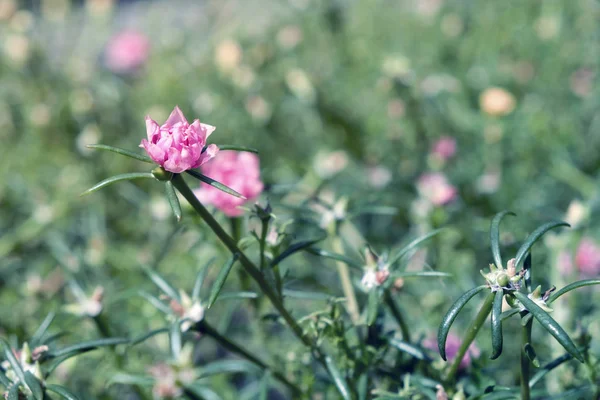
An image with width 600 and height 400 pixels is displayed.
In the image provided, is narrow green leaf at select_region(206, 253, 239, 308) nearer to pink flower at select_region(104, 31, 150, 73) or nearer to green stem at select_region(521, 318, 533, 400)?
green stem at select_region(521, 318, 533, 400)

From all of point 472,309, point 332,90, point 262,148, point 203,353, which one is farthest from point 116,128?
point 472,309

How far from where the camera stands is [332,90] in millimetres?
2531

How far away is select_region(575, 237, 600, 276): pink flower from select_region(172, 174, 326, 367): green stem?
2.99ft

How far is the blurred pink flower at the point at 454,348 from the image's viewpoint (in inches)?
38.4

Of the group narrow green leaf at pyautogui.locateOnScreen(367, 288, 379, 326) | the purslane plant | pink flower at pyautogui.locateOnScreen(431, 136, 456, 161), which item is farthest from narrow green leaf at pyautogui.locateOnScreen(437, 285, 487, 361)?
pink flower at pyautogui.locateOnScreen(431, 136, 456, 161)

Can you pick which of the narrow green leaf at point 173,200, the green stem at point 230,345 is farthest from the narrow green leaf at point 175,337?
the narrow green leaf at point 173,200

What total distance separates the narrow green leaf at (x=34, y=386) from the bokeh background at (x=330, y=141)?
1.11 feet

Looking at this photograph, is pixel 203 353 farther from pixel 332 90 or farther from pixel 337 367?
pixel 332 90

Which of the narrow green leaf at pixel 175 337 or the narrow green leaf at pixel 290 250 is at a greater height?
the narrow green leaf at pixel 290 250

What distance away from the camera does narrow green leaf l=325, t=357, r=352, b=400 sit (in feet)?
2.77

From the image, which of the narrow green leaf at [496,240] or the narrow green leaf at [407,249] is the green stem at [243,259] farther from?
the narrow green leaf at [496,240]

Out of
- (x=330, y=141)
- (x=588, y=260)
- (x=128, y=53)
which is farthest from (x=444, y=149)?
(x=128, y=53)

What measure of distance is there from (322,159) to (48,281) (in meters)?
1.00

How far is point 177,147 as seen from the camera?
676 millimetres
